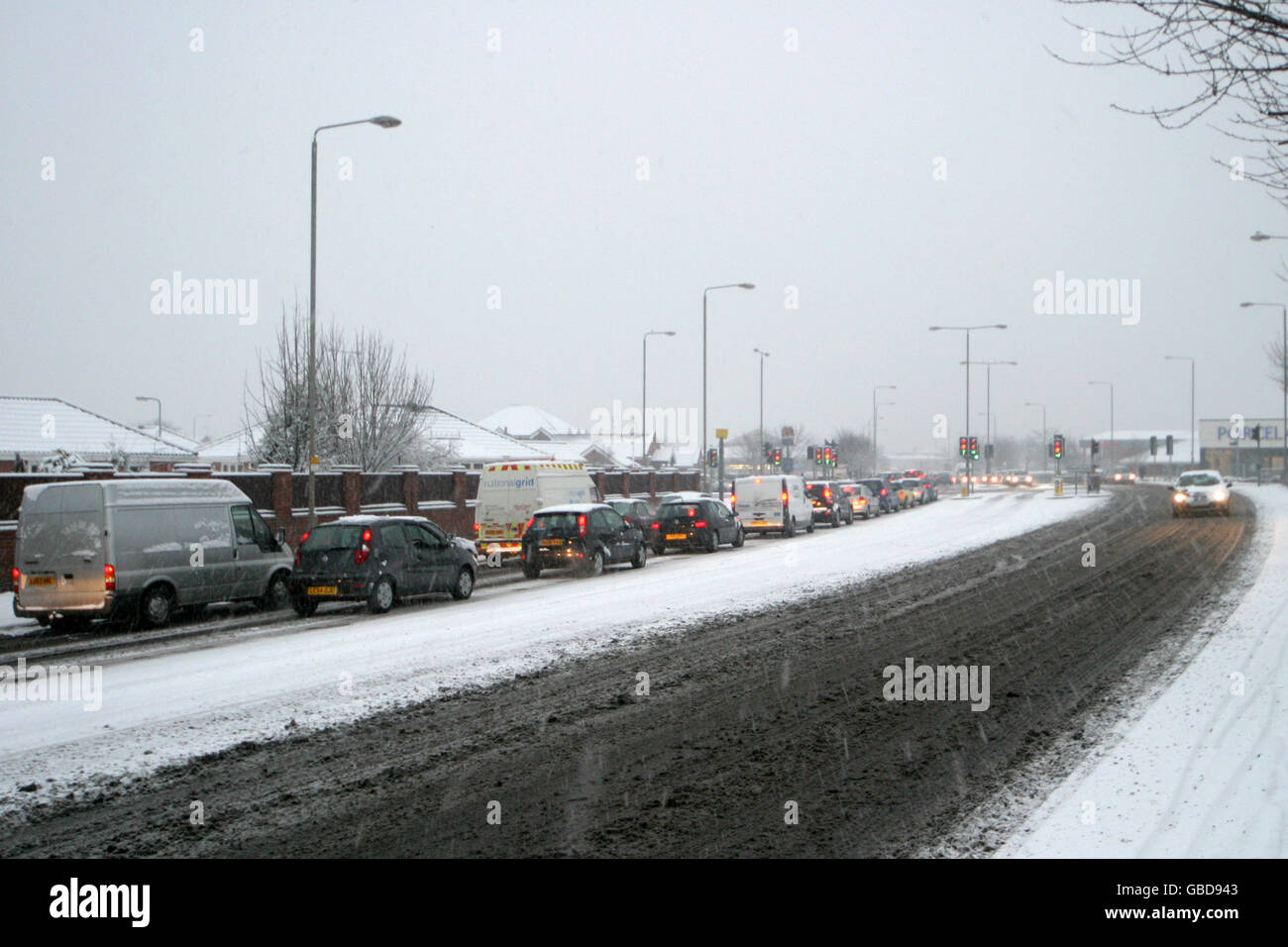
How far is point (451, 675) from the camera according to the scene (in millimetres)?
11336

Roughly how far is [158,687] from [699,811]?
6761mm

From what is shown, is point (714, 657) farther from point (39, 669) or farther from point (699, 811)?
point (39, 669)

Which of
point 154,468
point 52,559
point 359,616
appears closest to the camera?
point 52,559

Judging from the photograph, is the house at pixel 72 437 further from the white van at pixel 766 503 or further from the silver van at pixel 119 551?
the silver van at pixel 119 551

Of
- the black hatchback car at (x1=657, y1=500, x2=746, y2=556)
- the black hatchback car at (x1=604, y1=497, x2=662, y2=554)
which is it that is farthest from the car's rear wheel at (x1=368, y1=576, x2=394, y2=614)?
the black hatchback car at (x1=657, y1=500, x2=746, y2=556)

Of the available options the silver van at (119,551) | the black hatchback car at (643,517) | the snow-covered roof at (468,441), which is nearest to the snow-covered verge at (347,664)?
the silver van at (119,551)

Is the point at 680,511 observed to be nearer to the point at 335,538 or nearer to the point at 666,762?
the point at 335,538

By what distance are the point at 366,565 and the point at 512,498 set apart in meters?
9.92

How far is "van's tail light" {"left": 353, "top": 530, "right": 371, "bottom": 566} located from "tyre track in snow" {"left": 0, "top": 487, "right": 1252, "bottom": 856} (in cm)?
581

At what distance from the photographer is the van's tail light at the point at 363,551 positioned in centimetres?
1730

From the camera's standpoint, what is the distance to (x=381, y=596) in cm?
1747

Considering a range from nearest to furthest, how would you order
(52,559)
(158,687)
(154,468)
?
(158,687) < (52,559) < (154,468)

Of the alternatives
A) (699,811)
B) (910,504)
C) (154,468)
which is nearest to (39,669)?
(699,811)

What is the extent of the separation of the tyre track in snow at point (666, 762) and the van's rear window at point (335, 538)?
608cm
